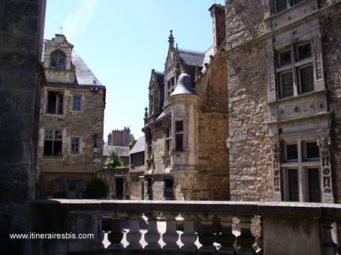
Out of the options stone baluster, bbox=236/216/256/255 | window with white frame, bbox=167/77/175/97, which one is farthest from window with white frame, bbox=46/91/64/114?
stone baluster, bbox=236/216/256/255

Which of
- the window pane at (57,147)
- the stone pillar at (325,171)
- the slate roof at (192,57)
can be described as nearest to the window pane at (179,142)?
the slate roof at (192,57)

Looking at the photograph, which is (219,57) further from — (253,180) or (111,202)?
(111,202)

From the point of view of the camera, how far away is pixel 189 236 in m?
3.73

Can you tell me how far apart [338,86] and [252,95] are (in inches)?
128

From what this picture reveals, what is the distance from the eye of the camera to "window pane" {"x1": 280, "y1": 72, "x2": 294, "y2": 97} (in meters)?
10.6

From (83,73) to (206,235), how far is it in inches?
859

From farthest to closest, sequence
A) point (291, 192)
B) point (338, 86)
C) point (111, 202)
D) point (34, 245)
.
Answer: point (291, 192), point (338, 86), point (111, 202), point (34, 245)

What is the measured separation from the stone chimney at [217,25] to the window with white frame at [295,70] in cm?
873

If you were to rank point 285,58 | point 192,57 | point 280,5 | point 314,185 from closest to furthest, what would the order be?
1. point 314,185
2. point 285,58
3. point 280,5
4. point 192,57

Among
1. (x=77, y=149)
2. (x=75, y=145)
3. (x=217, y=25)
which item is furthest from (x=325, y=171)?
(x=75, y=145)

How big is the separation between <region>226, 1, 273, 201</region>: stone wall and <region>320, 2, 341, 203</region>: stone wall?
2.24 meters

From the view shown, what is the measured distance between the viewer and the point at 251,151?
11.6 metres

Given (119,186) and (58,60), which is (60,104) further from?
(119,186)

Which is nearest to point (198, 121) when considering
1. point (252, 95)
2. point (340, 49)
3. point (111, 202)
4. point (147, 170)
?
point (252, 95)
